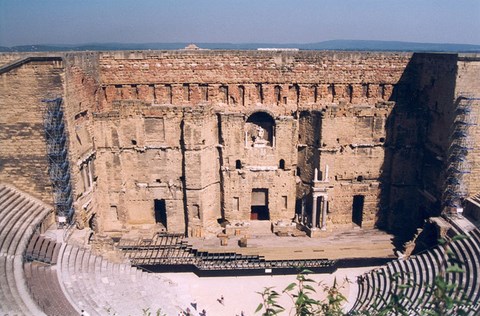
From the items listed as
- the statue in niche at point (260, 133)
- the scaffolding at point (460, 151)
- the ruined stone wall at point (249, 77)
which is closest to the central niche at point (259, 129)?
the statue in niche at point (260, 133)

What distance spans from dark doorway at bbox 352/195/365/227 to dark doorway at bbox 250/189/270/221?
519cm

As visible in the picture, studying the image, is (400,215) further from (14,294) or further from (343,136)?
(14,294)

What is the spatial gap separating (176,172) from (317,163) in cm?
777

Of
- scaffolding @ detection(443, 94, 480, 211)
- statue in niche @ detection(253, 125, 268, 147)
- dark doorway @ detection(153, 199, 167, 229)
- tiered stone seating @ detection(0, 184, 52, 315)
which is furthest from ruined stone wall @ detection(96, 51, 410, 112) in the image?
tiered stone seating @ detection(0, 184, 52, 315)

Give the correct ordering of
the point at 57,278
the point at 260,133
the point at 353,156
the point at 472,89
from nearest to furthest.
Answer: the point at 57,278, the point at 472,89, the point at 353,156, the point at 260,133

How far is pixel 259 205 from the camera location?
81.9 ft

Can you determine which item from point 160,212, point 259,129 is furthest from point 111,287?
point 259,129

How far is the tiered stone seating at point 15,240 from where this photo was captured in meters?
12.9

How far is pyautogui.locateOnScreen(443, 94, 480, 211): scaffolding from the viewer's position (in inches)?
749

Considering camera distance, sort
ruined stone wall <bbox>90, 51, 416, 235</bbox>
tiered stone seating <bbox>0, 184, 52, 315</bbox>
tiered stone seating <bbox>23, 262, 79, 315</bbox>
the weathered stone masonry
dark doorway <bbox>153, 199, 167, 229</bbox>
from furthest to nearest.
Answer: dark doorway <bbox>153, 199, 167, 229</bbox>
ruined stone wall <bbox>90, 51, 416, 235</bbox>
the weathered stone masonry
tiered stone seating <bbox>23, 262, 79, 315</bbox>
tiered stone seating <bbox>0, 184, 52, 315</bbox>

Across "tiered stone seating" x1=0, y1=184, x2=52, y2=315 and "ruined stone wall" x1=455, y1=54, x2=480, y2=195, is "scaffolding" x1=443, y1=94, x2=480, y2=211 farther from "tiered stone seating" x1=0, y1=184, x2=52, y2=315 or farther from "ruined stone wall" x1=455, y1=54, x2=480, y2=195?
"tiered stone seating" x1=0, y1=184, x2=52, y2=315

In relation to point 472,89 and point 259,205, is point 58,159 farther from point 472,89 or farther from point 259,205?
point 472,89

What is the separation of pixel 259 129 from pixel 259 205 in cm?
448

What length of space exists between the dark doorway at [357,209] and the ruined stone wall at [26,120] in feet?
54.8
